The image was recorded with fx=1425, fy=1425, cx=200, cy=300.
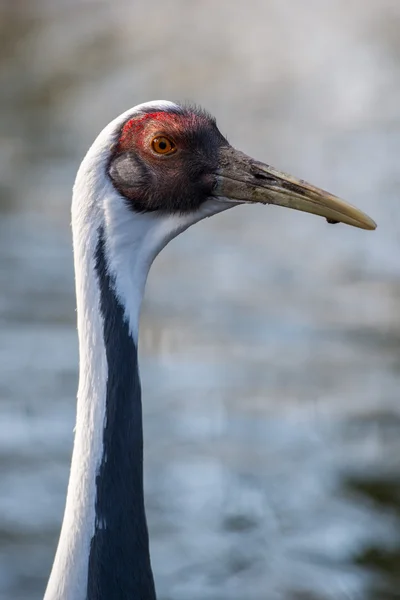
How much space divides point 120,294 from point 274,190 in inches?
23.5

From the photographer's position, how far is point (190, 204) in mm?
4309

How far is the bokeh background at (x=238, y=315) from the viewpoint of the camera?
773 cm

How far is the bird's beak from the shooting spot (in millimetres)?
4289

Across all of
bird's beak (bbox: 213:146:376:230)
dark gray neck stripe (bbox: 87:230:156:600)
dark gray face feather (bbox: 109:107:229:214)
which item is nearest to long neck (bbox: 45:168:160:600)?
dark gray neck stripe (bbox: 87:230:156:600)

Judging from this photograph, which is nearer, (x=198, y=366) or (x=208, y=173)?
(x=208, y=173)

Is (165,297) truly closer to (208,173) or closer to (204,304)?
(204,304)

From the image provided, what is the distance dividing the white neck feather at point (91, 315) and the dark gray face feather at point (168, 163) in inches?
2.1

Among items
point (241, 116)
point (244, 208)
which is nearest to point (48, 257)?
point (244, 208)

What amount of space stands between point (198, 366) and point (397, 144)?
18.5 feet

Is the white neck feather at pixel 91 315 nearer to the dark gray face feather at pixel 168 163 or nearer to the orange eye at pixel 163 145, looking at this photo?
the dark gray face feather at pixel 168 163

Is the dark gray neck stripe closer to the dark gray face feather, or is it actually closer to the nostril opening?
the dark gray face feather

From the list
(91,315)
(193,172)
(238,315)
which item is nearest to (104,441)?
(91,315)

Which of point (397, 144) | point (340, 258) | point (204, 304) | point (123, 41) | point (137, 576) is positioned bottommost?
point (137, 576)

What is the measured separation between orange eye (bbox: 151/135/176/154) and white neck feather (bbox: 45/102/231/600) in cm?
16
